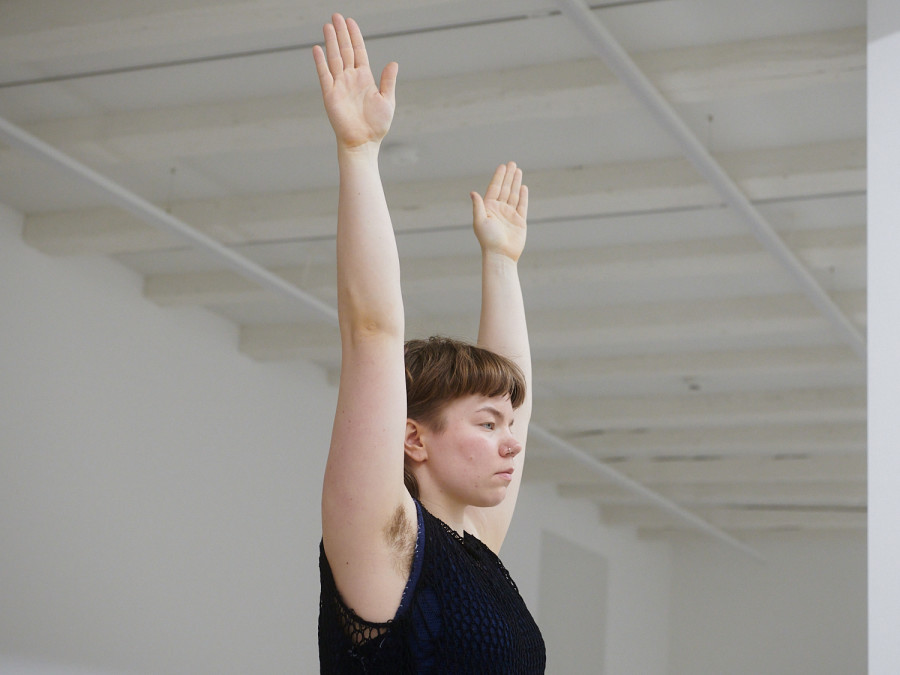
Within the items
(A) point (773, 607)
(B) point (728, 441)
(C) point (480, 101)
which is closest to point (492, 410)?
(C) point (480, 101)

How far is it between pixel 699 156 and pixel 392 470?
4.03 m

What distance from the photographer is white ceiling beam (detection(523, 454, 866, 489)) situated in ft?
35.2

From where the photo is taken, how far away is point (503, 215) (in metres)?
2.05

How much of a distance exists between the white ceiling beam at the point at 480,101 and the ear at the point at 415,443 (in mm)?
3520

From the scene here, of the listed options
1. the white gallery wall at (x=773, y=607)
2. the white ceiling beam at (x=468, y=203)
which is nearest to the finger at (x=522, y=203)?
the white ceiling beam at (x=468, y=203)

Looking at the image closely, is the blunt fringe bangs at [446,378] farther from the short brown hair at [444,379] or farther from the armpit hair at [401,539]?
the armpit hair at [401,539]

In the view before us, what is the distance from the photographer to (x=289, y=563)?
28.8 ft

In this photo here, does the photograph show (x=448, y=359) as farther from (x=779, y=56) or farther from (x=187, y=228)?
(x=187, y=228)

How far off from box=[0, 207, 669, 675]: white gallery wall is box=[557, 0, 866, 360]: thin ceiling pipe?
152 inches

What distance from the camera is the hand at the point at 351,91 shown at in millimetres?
1432

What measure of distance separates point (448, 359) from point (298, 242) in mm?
5375
